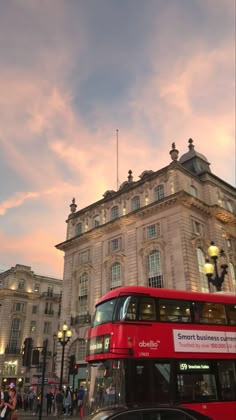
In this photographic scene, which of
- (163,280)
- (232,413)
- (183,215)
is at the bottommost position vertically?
(232,413)

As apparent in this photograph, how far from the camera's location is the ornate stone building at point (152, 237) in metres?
31.3

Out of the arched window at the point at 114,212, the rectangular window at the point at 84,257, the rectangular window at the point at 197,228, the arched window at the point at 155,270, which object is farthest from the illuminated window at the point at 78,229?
the rectangular window at the point at 197,228

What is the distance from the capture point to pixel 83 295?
38656 mm

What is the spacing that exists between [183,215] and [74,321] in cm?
1666

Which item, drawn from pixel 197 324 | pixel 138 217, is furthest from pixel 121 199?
pixel 197 324

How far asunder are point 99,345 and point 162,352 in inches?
83.6

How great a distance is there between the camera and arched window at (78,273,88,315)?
37688mm

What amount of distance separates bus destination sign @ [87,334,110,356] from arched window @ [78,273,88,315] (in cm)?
2534

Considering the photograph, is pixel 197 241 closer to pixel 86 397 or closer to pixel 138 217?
pixel 138 217

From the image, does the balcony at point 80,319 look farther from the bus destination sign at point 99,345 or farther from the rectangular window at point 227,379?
the rectangular window at point 227,379

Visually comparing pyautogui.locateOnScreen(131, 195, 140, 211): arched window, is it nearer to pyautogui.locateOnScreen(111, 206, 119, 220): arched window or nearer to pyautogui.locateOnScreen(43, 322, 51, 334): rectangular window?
pyautogui.locateOnScreen(111, 206, 119, 220): arched window

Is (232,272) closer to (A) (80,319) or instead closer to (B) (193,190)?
(B) (193,190)

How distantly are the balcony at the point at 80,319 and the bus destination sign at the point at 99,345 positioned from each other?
24.0 m

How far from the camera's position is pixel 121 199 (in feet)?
127
